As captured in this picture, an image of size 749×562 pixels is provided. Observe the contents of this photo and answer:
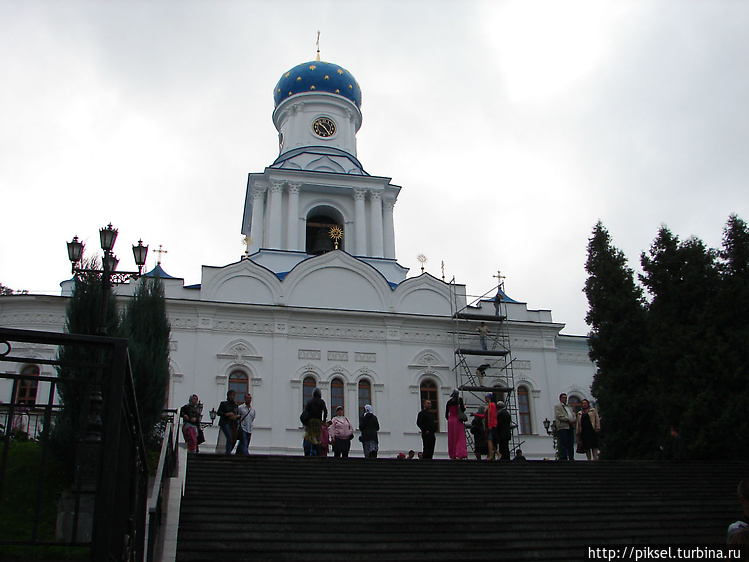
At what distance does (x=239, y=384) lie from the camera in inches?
840

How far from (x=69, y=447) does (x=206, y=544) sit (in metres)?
5.10

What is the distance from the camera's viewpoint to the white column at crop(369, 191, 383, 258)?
26.6 metres

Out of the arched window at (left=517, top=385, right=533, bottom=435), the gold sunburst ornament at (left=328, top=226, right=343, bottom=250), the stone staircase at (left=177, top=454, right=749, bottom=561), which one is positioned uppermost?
the gold sunburst ornament at (left=328, top=226, right=343, bottom=250)

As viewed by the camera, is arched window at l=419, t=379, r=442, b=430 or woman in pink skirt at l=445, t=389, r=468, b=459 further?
arched window at l=419, t=379, r=442, b=430

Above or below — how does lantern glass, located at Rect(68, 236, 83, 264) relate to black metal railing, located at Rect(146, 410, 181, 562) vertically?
above

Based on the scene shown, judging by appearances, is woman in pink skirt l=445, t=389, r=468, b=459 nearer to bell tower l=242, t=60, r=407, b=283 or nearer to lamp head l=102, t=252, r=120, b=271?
lamp head l=102, t=252, r=120, b=271

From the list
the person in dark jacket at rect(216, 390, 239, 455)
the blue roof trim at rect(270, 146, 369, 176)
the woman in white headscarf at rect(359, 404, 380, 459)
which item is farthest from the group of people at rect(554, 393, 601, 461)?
the blue roof trim at rect(270, 146, 369, 176)

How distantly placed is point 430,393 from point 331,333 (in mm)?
3745

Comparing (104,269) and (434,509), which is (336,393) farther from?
(434,509)

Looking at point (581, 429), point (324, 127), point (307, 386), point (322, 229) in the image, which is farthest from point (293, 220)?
point (581, 429)

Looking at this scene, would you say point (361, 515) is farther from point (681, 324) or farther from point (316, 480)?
point (681, 324)

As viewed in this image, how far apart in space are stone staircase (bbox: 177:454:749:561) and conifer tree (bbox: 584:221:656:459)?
6.76 meters

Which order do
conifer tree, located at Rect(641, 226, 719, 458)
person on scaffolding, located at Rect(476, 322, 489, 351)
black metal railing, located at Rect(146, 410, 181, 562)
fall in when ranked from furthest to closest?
person on scaffolding, located at Rect(476, 322, 489, 351) < conifer tree, located at Rect(641, 226, 719, 458) < black metal railing, located at Rect(146, 410, 181, 562)

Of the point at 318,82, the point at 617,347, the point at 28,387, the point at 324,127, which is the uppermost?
the point at 318,82
